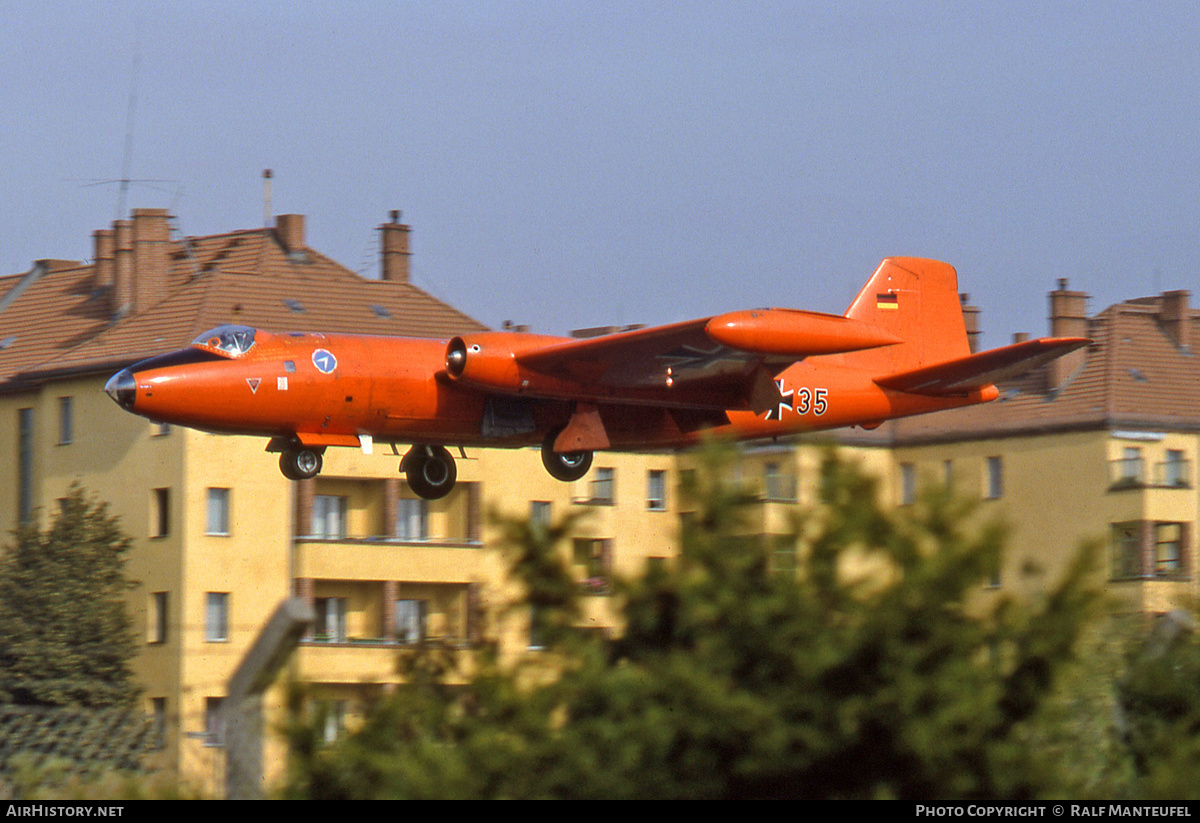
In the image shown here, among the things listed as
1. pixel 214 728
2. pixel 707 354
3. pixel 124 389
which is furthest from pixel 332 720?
pixel 707 354

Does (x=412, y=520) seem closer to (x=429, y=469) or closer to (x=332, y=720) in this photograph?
(x=429, y=469)

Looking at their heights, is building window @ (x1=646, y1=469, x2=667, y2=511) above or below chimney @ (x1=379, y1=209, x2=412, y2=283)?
below

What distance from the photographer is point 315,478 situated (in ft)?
215

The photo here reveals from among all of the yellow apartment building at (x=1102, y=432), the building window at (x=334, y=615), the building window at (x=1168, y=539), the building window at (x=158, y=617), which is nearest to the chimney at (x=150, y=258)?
the building window at (x=158, y=617)

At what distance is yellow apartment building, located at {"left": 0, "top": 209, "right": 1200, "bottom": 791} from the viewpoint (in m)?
66.8

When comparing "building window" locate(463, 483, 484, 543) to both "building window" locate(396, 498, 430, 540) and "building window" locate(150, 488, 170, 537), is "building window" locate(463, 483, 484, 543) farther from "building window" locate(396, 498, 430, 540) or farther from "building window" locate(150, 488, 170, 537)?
"building window" locate(150, 488, 170, 537)

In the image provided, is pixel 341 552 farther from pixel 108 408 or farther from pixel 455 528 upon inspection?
pixel 108 408

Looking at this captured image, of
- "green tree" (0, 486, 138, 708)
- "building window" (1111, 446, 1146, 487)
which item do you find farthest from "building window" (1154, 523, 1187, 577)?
"green tree" (0, 486, 138, 708)

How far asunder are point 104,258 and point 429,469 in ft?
176

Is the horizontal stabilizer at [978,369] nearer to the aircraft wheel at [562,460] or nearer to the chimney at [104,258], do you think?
the aircraft wheel at [562,460]

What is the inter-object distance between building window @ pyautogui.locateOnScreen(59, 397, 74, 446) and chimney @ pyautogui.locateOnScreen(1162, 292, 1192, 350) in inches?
1787

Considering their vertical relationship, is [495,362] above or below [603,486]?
above

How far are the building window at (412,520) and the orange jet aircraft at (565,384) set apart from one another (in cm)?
4038

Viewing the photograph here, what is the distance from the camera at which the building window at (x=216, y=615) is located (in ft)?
215
